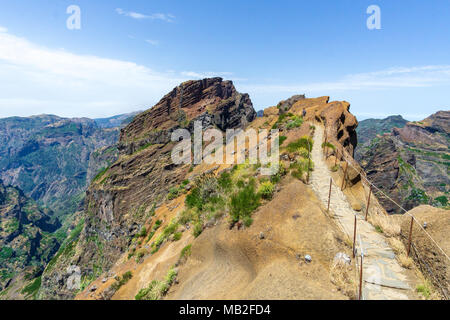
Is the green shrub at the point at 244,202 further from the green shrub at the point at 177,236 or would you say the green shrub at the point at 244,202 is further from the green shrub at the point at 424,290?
the green shrub at the point at 424,290

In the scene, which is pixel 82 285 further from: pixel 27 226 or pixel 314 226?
pixel 27 226

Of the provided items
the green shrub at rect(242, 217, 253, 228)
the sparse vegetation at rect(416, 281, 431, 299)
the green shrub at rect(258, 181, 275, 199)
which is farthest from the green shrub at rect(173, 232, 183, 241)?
the sparse vegetation at rect(416, 281, 431, 299)

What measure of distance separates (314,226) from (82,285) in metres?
62.8

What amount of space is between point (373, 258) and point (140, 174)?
170 ft

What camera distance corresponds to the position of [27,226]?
188 metres

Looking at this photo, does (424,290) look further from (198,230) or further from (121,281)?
(121,281)

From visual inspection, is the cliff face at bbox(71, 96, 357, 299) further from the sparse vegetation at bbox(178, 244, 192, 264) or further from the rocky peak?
the rocky peak

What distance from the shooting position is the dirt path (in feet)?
22.9

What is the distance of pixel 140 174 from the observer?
53.5m

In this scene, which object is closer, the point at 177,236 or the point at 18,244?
the point at 177,236

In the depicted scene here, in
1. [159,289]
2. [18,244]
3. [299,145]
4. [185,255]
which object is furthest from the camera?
[18,244]

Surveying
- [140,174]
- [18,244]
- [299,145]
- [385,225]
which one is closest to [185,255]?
[385,225]

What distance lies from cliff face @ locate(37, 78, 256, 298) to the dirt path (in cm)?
3645

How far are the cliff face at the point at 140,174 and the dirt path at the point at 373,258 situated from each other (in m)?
36.4
